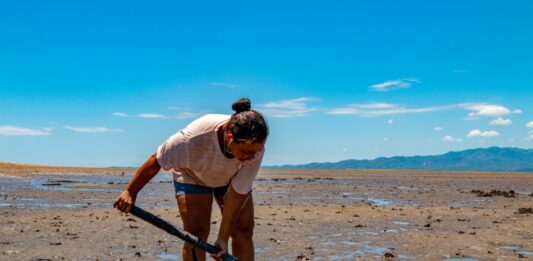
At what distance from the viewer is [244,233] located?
5.24 meters

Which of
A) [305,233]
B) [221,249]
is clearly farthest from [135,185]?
[305,233]

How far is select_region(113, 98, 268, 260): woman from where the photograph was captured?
13.9ft

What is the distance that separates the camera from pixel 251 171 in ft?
15.8

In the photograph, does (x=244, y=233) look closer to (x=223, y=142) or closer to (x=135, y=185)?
(x=223, y=142)

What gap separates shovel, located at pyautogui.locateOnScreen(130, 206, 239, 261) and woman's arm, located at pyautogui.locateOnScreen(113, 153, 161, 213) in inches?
3.0

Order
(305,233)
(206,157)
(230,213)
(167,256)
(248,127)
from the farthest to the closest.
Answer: (305,233), (167,256), (230,213), (206,157), (248,127)

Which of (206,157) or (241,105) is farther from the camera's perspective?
(206,157)

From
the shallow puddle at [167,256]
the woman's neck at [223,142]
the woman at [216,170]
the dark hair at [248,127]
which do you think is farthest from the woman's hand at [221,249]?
the shallow puddle at [167,256]

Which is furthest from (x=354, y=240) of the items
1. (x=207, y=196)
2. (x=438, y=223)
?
(x=207, y=196)

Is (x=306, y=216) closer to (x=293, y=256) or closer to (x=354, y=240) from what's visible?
(x=354, y=240)

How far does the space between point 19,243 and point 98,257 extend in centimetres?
189

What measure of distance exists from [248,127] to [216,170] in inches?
33.1

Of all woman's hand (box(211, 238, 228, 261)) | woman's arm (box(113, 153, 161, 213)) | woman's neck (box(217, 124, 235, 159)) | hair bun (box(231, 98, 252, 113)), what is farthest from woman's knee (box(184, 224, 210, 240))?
hair bun (box(231, 98, 252, 113))

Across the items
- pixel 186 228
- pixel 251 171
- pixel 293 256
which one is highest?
pixel 251 171
